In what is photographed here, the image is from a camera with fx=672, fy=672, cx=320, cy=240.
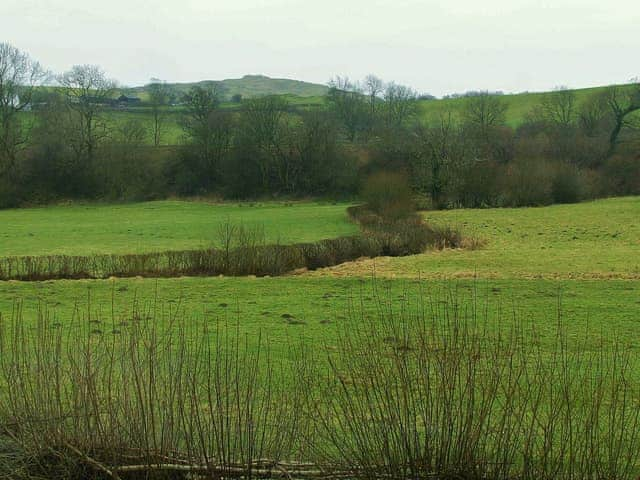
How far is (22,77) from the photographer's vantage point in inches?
2729

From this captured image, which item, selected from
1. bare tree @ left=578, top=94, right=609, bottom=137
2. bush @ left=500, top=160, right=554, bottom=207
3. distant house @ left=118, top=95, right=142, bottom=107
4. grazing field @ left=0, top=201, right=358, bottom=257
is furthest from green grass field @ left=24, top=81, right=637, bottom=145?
bush @ left=500, top=160, right=554, bottom=207

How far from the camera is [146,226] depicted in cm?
4400

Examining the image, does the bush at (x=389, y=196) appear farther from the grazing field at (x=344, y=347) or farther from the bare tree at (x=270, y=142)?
the bare tree at (x=270, y=142)

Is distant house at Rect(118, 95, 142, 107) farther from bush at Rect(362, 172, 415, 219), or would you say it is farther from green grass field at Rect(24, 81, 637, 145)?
bush at Rect(362, 172, 415, 219)

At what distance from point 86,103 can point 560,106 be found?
199ft

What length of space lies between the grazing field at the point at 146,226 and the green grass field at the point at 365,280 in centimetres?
14

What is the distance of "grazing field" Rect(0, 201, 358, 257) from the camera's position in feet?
111

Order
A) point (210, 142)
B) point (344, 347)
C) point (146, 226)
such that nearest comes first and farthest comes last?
point (344, 347) < point (146, 226) < point (210, 142)

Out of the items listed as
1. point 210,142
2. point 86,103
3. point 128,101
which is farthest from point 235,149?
point 128,101

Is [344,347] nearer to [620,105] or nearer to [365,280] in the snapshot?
[365,280]

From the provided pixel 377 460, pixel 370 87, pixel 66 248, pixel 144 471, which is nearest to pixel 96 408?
pixel 144 471

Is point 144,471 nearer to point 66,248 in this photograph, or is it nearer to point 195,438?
point 195,438

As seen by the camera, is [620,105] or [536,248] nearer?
[536,248]

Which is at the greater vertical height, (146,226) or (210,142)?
(210,142)
